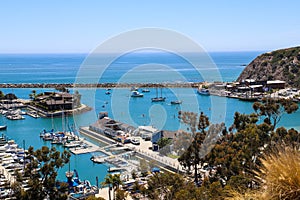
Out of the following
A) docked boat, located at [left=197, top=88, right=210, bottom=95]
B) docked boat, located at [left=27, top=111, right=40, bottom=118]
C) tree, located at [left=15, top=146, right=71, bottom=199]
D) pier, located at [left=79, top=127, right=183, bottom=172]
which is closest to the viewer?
tree, located at [left=15, top=146, right=71, bottom=199]

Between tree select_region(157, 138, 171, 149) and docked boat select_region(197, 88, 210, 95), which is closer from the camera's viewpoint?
tree select_region(157, 138, 171, 149)

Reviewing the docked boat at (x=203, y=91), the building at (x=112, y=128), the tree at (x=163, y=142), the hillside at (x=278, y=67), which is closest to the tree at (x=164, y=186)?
the tree at (x=163, y=142)

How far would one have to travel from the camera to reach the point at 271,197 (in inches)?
72.3

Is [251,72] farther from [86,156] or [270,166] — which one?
[270,166]

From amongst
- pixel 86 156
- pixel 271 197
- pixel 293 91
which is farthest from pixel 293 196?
pixel 293 91

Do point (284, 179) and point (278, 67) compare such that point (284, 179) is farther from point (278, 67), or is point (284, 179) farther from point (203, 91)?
point (278, 67)

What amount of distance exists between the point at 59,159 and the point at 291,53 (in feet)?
112

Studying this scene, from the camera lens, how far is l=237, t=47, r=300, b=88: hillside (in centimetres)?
3409

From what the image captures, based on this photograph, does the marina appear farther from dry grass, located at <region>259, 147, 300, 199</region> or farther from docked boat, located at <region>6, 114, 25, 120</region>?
dry grass, located at <region>259, 147, 300, 199</region>

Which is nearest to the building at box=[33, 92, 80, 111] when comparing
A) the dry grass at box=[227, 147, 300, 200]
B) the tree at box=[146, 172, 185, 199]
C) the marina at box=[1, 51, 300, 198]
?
the marina at box=[1, 51, 300, 198]

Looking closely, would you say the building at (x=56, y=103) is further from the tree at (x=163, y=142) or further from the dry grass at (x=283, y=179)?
the dry grass at (x=283, y=179)

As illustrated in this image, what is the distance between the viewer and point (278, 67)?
36.1m

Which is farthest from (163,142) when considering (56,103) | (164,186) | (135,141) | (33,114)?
(33,114)

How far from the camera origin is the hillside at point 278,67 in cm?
3409
